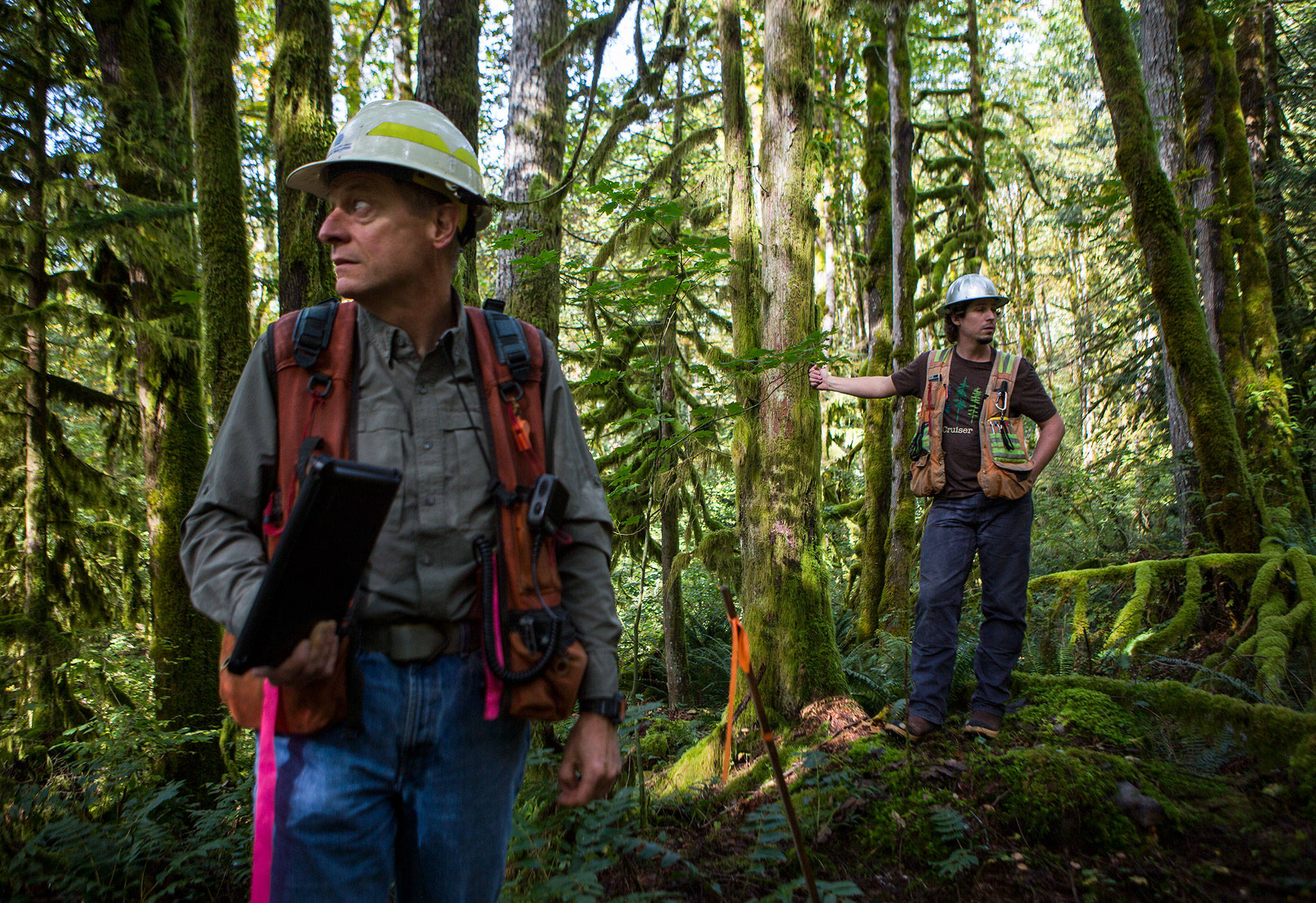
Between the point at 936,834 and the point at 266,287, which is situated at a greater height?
the point at 266,287

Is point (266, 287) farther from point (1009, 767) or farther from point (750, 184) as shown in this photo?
point (1009, 767)

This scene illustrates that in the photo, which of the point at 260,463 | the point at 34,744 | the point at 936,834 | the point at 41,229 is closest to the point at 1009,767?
the point at 936,834

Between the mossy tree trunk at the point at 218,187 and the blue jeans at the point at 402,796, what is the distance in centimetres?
335

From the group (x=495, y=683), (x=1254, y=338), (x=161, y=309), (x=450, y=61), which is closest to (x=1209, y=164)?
(x=1254, y=338)

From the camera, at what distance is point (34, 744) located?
533 cm

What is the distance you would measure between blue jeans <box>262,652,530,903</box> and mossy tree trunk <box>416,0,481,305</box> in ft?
11.3

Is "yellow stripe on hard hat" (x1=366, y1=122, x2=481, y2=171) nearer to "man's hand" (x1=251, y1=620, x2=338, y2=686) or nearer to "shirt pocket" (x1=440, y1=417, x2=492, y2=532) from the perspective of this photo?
"shirt pocket" (x1=440, y1=417, x2=492, y2=532)

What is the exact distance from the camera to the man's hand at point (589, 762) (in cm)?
182

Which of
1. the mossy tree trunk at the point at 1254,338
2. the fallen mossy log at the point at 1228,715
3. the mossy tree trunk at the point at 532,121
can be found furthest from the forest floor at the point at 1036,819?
the mossy tree trunk at the point at 1254,338

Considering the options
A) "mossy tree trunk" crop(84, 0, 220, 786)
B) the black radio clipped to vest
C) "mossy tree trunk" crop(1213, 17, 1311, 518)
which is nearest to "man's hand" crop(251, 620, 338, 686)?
the black radio clipped to vest

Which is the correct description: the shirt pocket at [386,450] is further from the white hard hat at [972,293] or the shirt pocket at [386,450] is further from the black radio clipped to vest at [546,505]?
the white hard hat at [972,293]

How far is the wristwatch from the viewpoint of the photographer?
6.14 feet

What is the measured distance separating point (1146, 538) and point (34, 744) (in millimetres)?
12514

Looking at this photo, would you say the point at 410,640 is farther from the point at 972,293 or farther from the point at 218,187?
the point at 972,293
